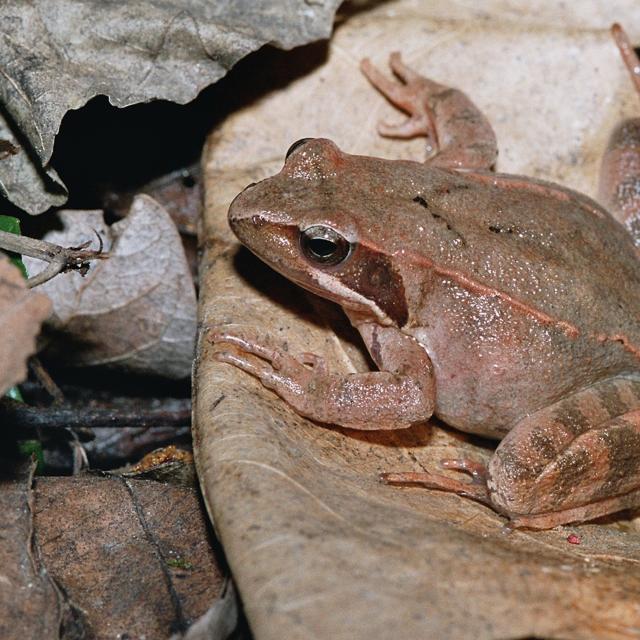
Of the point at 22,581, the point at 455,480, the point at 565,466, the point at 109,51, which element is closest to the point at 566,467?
the point at 565,466

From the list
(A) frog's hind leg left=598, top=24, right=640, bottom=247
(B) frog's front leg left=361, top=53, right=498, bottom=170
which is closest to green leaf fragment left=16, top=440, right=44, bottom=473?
(B) frog's front leg left=361, top=53, right=498, bottom=170

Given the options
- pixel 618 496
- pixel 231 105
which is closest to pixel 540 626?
pixel 618 496

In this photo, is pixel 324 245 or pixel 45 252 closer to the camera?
pixel 45 252

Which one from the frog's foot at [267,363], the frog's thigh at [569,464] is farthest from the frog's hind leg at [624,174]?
the frog's foot at [267,363]

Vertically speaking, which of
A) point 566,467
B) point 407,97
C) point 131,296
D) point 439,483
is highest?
point 407,97

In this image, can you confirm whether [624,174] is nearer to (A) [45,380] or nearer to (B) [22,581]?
(A) [45,380]

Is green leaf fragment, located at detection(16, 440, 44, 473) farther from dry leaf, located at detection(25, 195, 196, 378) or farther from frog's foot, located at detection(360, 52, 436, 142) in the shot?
frog's foot, located at detection(360, 52, 436, 142)
